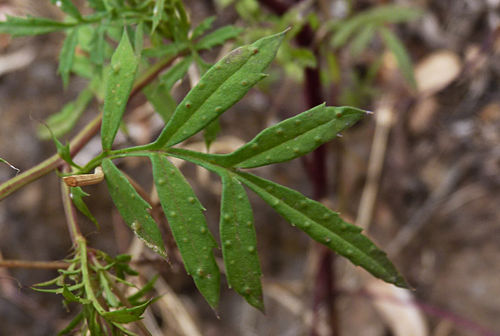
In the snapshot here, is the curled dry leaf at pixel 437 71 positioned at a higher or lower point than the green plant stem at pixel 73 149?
lower

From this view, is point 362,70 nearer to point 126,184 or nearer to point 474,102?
point 474,102

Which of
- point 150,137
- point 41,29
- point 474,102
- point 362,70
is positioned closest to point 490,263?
point 474,102

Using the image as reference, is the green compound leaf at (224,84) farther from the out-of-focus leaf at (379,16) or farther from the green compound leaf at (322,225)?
the out-of-focus leaf at (379,16)

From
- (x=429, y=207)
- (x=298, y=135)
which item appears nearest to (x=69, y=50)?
(x=298, y=135)

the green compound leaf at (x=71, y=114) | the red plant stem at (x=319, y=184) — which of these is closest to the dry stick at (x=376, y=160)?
the red plant stem at (x=319, y=184)

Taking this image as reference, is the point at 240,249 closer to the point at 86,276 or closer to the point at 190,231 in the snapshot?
the point at 190,231
